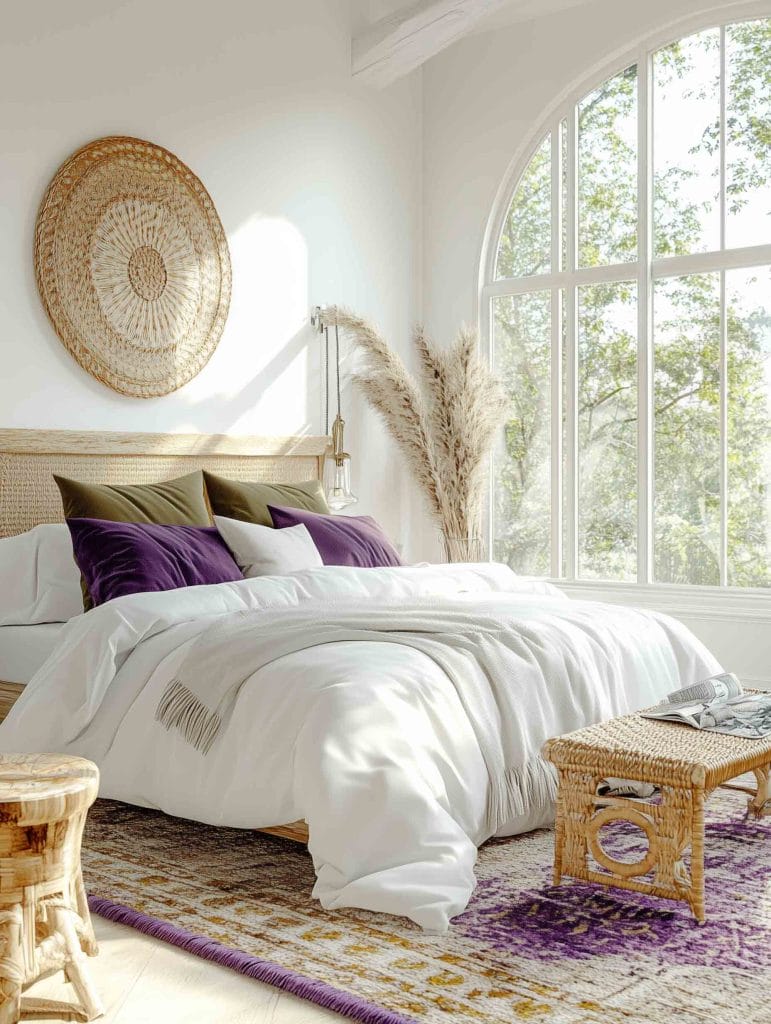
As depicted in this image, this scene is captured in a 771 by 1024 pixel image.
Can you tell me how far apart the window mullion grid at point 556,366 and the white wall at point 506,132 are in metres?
0.20

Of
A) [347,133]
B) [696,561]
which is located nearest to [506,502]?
[696,561]

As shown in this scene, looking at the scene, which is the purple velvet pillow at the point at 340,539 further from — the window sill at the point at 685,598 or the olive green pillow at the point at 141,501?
the window sill at the point at 685,598

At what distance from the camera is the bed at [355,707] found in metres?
2.72

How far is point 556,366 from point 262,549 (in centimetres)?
240

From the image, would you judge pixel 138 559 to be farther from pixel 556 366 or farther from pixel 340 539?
pixel 556 366

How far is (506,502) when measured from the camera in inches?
250

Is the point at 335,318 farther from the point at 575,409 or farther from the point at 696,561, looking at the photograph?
the point at 696,561

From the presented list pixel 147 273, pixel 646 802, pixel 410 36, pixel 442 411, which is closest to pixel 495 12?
pixel 410 36

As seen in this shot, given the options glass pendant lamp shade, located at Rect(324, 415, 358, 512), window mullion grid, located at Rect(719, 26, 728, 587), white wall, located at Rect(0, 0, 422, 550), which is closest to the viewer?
white wall, located at Rect(0, 0, 422, 550)

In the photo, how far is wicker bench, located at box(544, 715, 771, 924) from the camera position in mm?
2629

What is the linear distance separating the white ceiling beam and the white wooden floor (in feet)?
14.6

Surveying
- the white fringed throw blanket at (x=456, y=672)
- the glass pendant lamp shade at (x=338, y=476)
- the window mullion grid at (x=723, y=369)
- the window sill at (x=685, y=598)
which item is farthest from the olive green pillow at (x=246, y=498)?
the window mullion grid at (x=723, y=369)

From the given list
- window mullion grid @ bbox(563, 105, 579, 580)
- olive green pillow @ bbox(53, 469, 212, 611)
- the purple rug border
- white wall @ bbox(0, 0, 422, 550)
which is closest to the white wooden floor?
the purple rug border

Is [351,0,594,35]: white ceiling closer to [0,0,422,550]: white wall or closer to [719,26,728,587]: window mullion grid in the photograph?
[0,0,422,550]: white wall
